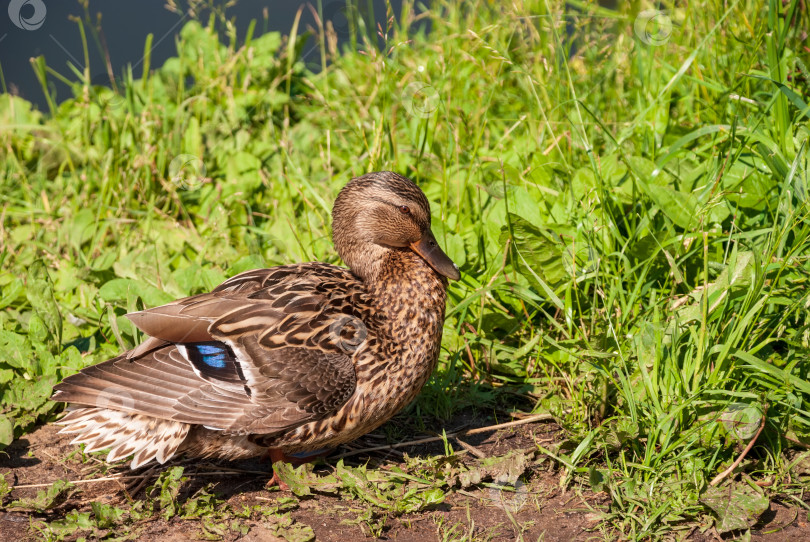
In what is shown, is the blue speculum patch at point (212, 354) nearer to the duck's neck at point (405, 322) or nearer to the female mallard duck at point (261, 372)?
the female mallard duck at point (261, 372)

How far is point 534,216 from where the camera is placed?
4.22 meters

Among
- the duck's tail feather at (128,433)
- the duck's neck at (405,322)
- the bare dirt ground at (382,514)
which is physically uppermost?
the duck's neck at (405,322)

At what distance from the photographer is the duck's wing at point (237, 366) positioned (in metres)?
3.27

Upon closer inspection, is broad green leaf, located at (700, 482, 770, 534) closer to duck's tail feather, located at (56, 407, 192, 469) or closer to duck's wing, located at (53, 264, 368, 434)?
duck's wing, located at (53, 264, 368, 434)

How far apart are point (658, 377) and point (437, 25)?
4.18 m

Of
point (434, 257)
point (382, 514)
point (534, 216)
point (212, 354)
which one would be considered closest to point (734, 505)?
A: point (382, 514)

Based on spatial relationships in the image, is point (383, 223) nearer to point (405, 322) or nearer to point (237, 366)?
point (405, 322)

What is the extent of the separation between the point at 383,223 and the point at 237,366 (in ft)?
2.89

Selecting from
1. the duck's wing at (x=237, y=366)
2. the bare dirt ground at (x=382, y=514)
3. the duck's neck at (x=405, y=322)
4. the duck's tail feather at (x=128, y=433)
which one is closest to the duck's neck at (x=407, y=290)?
the duck's neck at (x=405, y=322)

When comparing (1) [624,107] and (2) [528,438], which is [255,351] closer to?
(2) [528,438]

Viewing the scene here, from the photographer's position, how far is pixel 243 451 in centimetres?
341

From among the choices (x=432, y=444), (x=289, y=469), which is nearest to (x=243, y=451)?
(x=289, y=469)

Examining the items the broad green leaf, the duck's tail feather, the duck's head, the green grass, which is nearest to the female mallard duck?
the duck's tail feather

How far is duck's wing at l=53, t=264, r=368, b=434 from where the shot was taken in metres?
3.27
